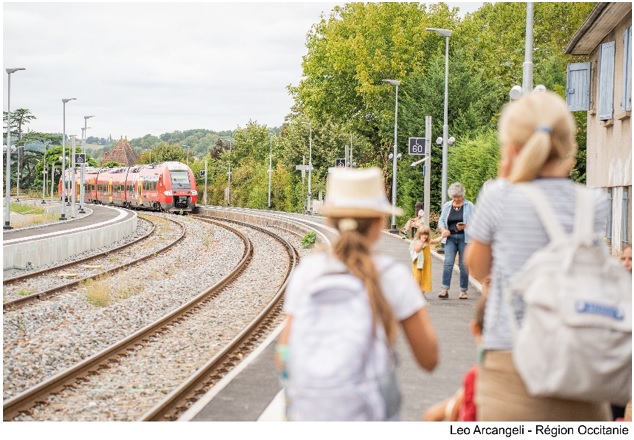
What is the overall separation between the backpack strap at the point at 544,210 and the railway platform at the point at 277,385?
89.1 inches

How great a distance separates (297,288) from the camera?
3250 millimetres

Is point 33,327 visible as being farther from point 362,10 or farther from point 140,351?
point 362,10

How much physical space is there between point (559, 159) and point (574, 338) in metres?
0.65

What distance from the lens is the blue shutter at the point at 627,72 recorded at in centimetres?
1688

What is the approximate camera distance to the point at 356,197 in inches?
133

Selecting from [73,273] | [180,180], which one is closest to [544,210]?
[73,273]

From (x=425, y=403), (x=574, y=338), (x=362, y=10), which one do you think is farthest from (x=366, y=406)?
(x=362, y=10)

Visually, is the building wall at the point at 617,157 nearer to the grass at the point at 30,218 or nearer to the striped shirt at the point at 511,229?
the striped shirt at the point at 511,229

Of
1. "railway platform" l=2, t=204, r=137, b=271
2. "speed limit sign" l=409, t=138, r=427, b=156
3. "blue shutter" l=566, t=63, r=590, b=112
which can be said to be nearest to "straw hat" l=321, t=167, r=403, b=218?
"blue shutter" l=566, t=63, r=590, b=112

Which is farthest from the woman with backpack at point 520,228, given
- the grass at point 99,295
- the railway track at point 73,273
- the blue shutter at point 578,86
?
the blue shutter at point 578,86

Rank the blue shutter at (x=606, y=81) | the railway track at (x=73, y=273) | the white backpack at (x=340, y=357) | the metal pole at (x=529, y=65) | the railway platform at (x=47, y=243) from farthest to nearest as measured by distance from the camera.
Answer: the railway platform at (x=47, y=243) → the blue shutter at (x=606, y=81) → the railway track at (x=73, y=273) → the metal pole at (x=529, y=65) → the white backpack at (x=340, y=357)

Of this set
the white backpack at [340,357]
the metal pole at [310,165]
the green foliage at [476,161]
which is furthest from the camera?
→ the metal pole at [310,165]

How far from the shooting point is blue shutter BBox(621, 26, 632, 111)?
1688 centimetres

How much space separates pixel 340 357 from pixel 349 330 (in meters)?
0.09
